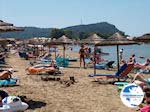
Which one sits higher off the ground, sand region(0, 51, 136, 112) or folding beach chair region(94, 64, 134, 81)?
folding beach chair region(94, 64, 134, 81)

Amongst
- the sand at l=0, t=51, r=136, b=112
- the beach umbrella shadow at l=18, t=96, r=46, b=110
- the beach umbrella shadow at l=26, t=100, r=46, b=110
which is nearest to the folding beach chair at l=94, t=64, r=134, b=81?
the sand at l=0, t=51, r=136, b=112

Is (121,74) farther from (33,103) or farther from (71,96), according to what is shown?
(33,103)

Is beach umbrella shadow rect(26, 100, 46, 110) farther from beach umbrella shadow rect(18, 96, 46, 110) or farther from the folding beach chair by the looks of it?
the folding beach chair

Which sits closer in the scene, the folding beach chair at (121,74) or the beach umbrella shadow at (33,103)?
the beach umbrella shadow at (33,103)

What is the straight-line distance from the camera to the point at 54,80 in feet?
56.5

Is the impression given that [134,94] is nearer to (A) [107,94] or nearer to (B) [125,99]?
(B) [125,99]

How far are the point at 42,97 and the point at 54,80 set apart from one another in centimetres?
477

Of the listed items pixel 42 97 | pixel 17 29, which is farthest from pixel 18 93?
pixel 17 29

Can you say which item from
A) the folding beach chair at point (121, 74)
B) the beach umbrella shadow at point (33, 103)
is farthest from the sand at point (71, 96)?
the folding beach chair at point (121, 74)

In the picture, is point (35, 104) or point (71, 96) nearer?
point (35, 104)

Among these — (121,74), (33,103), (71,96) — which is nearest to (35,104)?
(33,103)

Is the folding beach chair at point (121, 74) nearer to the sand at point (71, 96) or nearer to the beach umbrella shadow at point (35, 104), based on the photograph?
the sand at point (71, 96)

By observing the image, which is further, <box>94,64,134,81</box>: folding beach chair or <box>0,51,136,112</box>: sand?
<box>94,64,134,81</box>: folding beach chair

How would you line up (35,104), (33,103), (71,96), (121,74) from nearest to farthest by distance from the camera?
(35,104)
(33,103)
(71,96)
(121,74)
